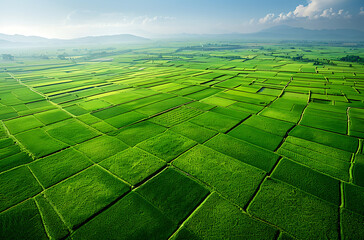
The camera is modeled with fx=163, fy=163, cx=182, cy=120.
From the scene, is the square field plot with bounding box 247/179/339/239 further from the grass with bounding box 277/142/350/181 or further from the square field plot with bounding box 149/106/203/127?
the square field plot with bounding box 149/106/203/127

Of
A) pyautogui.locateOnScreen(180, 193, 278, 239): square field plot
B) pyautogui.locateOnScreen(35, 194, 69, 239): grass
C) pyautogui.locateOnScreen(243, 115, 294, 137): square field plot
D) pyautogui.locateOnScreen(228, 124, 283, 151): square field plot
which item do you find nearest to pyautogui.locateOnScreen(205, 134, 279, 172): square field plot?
pyautogui.locateOnScreen(228, 124, 283, 151): square field plot

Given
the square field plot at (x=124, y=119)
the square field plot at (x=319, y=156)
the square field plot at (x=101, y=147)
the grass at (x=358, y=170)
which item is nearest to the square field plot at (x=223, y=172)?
the square field plot at (x=319, y=156)

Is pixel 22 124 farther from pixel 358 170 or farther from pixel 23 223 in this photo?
pixel 358 170

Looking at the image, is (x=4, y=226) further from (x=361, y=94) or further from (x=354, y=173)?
(x=361, y=94)

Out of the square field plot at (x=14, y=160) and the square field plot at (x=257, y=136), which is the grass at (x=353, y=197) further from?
the square field plot at (x=14, y=160)

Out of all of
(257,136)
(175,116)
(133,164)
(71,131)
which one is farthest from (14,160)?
(257,136)

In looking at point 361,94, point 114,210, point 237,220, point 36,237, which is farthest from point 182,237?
point 361,94
